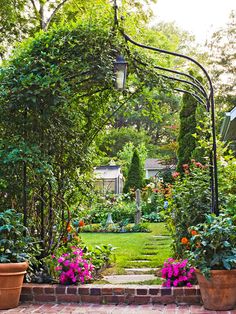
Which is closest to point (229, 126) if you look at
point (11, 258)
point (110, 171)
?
point (11, 258)

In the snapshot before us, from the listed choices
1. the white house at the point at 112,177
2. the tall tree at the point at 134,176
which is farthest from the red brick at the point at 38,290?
the white house at the point at 112,177

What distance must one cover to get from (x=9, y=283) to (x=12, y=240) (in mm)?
441

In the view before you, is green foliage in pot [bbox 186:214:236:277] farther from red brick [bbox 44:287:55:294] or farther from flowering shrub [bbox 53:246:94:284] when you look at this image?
red brick [bbox 44:287:55:294]

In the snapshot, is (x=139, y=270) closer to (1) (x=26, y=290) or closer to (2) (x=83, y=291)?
(2) (x=83, y=291)

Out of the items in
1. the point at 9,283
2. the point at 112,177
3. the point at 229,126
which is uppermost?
the point at 229,126

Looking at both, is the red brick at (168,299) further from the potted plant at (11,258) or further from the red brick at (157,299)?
the potted plant at (11,258)

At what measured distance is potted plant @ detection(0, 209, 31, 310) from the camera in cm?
440

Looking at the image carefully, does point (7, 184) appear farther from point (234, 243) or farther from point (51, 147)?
point (234, 243)

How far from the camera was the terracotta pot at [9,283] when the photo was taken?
438 centimetres

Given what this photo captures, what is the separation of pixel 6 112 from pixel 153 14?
11.4 m

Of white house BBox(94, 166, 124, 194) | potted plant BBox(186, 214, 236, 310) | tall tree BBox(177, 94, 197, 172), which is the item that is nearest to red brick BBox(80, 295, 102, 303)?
potted plant BBox(186, 214, 236, 310)

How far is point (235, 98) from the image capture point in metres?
25.0

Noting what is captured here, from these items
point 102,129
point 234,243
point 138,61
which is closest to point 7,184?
point 102,129

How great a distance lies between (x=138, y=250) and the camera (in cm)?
823
